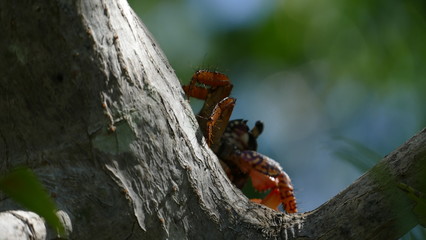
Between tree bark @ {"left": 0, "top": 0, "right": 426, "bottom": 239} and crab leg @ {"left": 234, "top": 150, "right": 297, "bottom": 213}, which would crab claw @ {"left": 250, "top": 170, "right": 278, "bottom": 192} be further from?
tree bark @ {"left": 0, "top": 0, "right": 426, "bottom": 239}

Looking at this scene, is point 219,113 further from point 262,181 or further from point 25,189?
point 25,189

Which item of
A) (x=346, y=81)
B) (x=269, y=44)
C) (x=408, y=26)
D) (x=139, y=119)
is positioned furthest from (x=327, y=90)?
(x=408, y=26)

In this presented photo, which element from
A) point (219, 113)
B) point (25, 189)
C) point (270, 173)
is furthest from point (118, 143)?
point (270, 173)

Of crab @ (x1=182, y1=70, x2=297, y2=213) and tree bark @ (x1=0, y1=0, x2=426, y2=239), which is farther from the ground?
crab @ (x1=182, y1=70, x2=297, y2=213)

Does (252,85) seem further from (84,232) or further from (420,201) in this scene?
(420,201)

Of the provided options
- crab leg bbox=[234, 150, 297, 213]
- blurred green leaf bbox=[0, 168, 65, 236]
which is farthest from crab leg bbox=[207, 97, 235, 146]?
blurred green leaf bbox=[0, 168, 65, 236]
